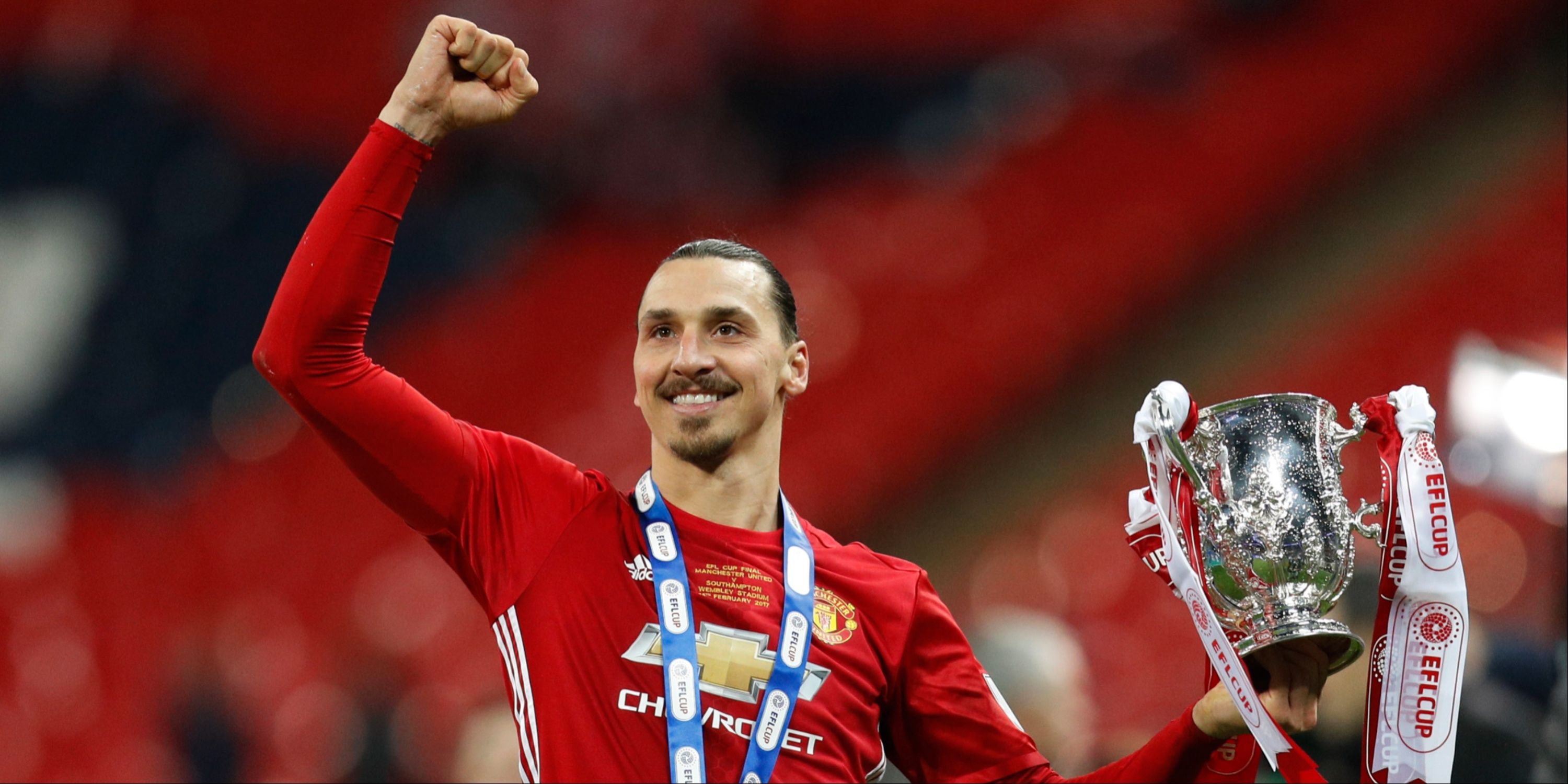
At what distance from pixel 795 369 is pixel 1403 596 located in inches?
45.6

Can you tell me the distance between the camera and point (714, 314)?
2400 mm

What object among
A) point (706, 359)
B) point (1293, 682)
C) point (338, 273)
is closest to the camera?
point (338, 273)

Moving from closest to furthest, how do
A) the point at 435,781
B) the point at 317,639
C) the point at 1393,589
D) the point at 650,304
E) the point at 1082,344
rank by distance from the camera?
1. the point at 1393,589
2. the point at 650,304
3. the point at 435,781
4. the point at 317,639
5. the point at 1082,344

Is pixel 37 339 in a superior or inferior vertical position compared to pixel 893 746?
superior

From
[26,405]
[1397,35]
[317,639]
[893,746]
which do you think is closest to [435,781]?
[317,639]

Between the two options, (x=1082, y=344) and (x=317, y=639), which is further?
(x=1082, y=344)

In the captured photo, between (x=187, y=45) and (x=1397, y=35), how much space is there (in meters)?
4.70

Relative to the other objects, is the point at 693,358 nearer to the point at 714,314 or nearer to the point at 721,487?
the point at 714,314

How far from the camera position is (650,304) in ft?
7.94

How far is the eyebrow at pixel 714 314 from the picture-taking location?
2.39 m

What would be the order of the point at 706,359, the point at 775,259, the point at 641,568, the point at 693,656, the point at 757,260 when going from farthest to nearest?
1. the point at 775,259
2. the point at 757,260
3. the point at 706,359
4. the point at 641,568
5. the point at 693,656

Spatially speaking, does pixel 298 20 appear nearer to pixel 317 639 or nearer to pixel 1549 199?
pixel 317 639

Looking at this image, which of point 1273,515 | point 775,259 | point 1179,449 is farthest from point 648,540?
point 775,259

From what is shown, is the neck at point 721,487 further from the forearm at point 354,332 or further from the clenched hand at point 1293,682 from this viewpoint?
the clenched hand at point 1293,682
